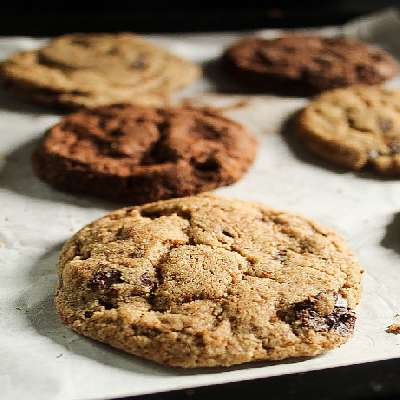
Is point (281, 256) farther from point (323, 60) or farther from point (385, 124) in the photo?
point (323, 60)

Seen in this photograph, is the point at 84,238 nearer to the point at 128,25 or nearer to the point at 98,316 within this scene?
the point at 98,316

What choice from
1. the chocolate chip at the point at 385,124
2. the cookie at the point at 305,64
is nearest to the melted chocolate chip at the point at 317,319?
A: the chocolate chip at the point at 385,124

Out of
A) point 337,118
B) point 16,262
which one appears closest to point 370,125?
point 337,118

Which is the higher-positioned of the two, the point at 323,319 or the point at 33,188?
the point at 323,319

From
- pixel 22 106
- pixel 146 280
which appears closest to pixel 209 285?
pixel 146 280

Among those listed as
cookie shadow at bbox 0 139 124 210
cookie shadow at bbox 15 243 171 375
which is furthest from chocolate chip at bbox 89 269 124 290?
cookie shadow at bbox 0 139 124 210

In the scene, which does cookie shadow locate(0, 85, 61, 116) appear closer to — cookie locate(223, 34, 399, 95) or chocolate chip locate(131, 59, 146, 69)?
chocolate chip locate(131, 59, 146, 69)
